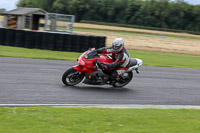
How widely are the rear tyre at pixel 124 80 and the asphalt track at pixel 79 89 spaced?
8.7 inches

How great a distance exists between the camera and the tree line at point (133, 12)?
232ft

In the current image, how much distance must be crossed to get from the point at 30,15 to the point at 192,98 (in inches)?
829

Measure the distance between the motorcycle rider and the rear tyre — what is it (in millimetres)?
422

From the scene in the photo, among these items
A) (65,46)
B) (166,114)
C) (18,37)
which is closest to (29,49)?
(18,37)

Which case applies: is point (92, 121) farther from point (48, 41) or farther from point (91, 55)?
point (48, 41)

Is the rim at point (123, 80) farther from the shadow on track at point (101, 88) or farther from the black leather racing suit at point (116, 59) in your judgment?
the black leather racing suit at point (116, 59)

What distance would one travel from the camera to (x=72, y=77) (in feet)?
29.3

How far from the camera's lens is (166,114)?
6.79 meters

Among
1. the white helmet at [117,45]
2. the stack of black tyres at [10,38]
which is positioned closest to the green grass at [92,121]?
the white helmet at [117,45]

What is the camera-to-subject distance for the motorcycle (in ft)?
28.4

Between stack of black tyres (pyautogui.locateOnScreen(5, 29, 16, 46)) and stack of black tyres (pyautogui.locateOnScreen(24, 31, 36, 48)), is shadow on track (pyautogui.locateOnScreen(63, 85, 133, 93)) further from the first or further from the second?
stack of black tyres (pyautogui.locateOnScreen(5, 29, 16, 46))

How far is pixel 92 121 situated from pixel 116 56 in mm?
3611

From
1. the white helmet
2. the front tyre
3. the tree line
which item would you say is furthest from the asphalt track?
the tree line

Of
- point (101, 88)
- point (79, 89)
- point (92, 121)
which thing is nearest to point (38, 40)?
point (101, 88)
